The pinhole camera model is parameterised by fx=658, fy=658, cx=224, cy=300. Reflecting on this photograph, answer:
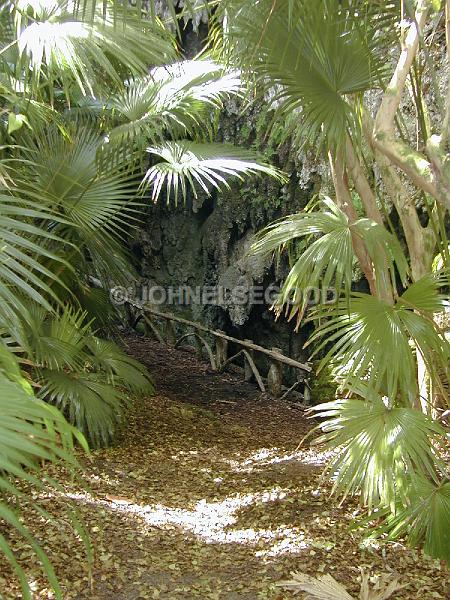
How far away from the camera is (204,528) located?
2902 millimetres

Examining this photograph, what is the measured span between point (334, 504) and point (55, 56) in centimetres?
227

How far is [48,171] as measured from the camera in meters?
3.72

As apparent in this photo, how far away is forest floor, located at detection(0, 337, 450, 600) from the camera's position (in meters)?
2.39

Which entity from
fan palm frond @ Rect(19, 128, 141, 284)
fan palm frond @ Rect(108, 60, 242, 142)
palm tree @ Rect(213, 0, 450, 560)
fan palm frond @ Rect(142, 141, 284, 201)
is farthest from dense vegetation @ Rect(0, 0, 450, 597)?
fan palm frond @ Rect(142, 141, 284, 201)

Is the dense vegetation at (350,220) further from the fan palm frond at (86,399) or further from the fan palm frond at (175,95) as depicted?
the fan palm frond at (175,95)

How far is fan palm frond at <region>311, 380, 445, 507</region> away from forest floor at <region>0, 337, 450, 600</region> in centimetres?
37

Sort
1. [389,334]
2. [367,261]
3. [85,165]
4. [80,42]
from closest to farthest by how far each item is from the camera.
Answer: [389,334] < [367,261] < [80,42] < [85,165]

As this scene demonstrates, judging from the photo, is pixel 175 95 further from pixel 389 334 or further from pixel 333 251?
pixel 389 334

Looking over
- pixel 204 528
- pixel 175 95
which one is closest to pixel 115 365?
pixel 204 528

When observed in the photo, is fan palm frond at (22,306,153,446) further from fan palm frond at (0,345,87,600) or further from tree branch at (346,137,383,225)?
fan palm frond at (0,345,87,600)

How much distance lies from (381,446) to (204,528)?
1075 mm

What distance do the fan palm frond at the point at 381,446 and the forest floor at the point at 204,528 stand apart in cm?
37

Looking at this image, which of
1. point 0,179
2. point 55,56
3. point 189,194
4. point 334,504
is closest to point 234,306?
point 189,194

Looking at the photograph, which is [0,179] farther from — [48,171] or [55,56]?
[48,171]
